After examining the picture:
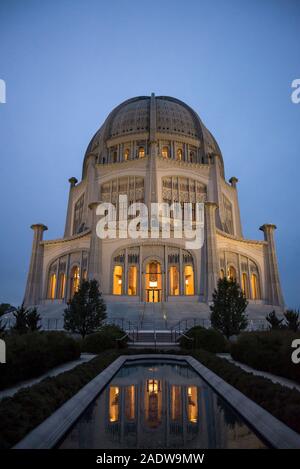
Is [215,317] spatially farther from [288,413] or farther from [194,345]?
[288,413]

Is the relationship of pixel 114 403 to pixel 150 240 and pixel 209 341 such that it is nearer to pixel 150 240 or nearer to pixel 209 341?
pixel 209 341

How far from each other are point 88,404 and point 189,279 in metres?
26.8

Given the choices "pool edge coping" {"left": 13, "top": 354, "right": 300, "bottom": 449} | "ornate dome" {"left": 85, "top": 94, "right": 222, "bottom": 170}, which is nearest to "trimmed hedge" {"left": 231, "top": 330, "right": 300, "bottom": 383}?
"pool edge coping" {"left": 13, "top": 354, "right": 300, "bottom": 449}

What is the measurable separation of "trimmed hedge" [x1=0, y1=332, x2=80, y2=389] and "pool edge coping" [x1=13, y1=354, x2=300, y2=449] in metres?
2.32

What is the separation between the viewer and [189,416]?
5.67 meters

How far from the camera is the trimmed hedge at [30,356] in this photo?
8180 mm

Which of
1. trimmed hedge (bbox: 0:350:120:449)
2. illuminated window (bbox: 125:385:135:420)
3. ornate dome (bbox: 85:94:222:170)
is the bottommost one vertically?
illuminated window (bbox: 125:385:135:420)

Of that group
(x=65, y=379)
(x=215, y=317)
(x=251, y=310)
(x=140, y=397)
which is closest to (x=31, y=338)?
(x=65, y=379)

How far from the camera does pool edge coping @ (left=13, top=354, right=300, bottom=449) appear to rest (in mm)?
3945

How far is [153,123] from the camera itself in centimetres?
4497

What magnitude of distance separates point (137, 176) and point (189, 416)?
3685 centimetres

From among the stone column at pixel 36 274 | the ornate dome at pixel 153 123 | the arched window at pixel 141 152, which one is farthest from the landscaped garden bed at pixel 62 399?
the ornate dome at pixel 153 123

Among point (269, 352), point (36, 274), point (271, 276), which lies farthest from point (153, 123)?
point (269, 352)

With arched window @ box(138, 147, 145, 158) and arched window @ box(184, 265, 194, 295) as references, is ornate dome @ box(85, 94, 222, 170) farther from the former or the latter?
arched window @ box(184, 265, 194, 295)
